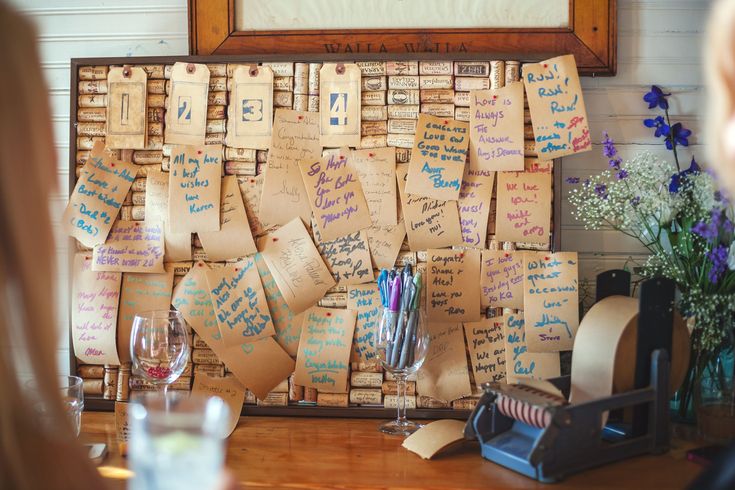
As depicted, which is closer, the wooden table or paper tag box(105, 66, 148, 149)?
the wooden table

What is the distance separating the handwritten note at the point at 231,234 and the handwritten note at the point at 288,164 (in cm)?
5

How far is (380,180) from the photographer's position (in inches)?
65.4

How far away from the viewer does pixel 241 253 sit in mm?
1691

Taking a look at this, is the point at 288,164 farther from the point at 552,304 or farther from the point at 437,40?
the point at 552,304

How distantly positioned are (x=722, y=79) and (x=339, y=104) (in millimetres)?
912

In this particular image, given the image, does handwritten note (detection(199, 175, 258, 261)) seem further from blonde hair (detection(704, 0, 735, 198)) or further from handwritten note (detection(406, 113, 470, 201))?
blonde hair (detection(704, 0, 735, 198))

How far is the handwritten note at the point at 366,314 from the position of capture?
1671 millimetres

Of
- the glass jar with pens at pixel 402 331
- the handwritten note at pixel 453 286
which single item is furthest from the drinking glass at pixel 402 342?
the handwritten note at pixel 453 286

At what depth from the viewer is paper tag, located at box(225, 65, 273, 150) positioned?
1.67 meters

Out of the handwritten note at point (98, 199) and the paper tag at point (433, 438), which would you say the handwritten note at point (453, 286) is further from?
the handwritten note at point (98, 199)

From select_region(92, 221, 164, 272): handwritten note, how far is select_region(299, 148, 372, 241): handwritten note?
0.36 metres

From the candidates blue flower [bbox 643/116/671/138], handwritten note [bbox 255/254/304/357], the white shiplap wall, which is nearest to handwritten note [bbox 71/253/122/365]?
the white shiplap wall

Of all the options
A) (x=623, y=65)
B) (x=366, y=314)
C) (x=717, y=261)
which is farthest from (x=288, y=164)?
(x=717, y=261)

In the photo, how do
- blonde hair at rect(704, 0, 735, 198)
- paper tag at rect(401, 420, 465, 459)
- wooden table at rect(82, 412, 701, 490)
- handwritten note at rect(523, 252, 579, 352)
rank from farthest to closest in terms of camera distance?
handwritten note at rect(523, 252, 579, 352)
paper tag at rect(401, 420, 465, 459)
wooden table at rect(82, 412, 701, 490)
blonde hair at rect(704, 0, 735, 198)
